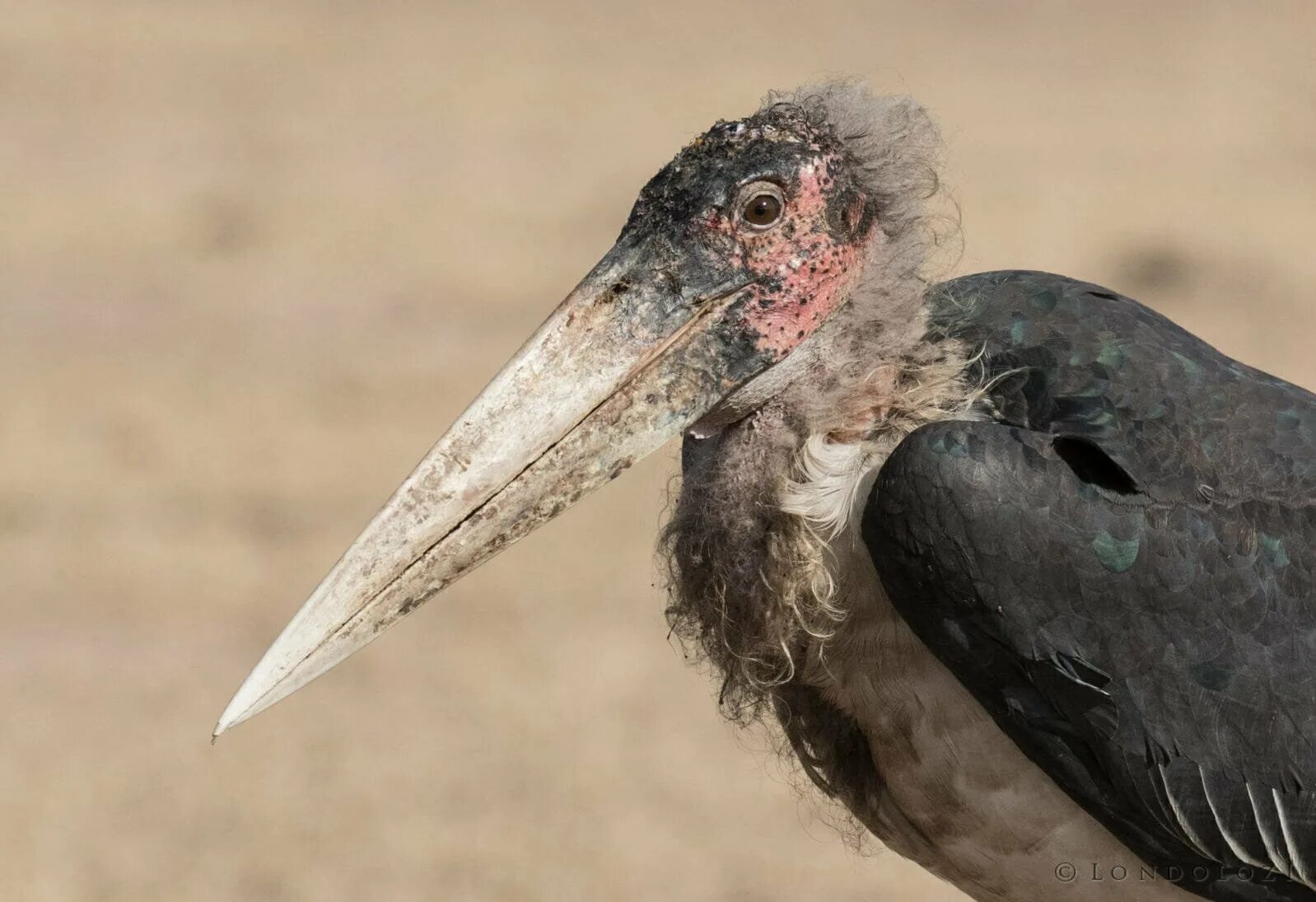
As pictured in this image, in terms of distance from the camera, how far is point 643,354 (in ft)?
12.5

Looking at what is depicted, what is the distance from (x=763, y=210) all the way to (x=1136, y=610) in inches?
41.4

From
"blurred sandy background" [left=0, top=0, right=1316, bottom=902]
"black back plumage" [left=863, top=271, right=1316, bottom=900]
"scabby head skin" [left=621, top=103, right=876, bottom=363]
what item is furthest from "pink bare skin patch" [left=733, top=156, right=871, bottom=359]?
"blurred sandy background" [left=0, top=0, right=1316, bottom=902]

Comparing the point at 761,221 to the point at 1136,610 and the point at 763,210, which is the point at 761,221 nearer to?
the point at 763,210

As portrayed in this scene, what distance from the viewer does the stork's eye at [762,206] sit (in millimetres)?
3801

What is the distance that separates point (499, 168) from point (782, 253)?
957 centimetres

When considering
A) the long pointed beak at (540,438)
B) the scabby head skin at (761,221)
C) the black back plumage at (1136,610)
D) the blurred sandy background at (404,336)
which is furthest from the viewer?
the blurred sandy background at (404,336)

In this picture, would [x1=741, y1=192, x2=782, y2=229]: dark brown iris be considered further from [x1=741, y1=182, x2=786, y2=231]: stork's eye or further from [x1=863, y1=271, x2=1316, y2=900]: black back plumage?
[x1=863, y1=271, x2=1316, y2=900]: black back plumage

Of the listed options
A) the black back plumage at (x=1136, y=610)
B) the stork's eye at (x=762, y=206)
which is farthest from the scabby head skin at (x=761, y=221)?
the black back plumage at (x=1136, y=610)

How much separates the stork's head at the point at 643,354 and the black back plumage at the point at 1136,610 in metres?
0.44

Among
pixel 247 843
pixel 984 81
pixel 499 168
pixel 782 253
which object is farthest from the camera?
pixel 984 81

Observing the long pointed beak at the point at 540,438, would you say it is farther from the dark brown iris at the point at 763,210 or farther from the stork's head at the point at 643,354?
the dark brown iris at the point at 763,210

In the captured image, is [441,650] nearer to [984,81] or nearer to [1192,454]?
[1192,454]

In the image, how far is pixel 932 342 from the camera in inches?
154

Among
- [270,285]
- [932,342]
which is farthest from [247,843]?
[270,285]
